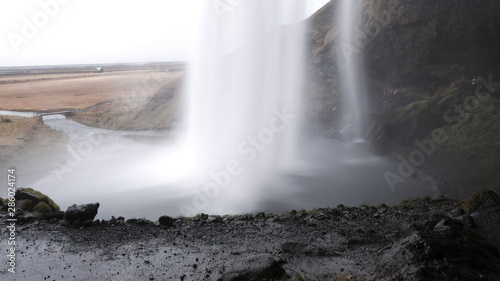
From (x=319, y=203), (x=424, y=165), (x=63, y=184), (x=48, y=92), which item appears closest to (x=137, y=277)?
(x=319, y=203)

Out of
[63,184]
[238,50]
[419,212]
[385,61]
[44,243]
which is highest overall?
[385,61]

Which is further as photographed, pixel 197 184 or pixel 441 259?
pixel 197 184

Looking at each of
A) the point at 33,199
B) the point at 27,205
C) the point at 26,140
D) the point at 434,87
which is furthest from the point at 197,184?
the point at 434,87

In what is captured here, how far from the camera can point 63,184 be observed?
2286 cm

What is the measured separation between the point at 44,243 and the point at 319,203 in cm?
1193

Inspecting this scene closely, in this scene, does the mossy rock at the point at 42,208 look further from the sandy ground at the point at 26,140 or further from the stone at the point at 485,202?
the stone at the point at 485,202

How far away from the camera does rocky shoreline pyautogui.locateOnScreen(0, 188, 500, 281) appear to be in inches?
241

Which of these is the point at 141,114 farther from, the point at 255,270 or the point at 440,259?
the point at 440,259

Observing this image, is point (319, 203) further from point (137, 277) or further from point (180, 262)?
point (137, 277)

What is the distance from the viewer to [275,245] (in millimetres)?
11594

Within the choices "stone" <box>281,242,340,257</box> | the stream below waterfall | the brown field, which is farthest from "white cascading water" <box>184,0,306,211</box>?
the brown field

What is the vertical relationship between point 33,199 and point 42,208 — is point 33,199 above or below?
above

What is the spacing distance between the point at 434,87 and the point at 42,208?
32572 millimetres

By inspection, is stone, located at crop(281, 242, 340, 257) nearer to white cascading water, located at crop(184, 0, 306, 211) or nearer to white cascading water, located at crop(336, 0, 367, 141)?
white cascading water, located at crop(184, 0, 306, 211)
